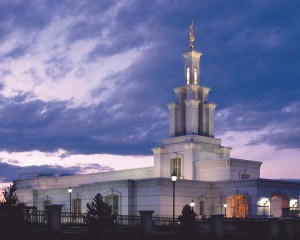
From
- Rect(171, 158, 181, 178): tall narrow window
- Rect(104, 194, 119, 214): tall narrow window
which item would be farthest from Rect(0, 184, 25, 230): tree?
Rect(171, 158, 181, 178): tall narrow window

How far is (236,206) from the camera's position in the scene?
69.1 m

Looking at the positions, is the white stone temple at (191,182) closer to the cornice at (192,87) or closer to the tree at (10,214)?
the cornice at (192,87)

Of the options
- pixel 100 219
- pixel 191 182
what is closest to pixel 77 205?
pixel 191 182

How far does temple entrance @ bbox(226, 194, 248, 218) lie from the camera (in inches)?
2704

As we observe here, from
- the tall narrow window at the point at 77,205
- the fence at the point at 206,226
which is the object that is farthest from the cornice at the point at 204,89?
the fence at the point at 206,226

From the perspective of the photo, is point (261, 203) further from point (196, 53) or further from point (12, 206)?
point (12, 206)

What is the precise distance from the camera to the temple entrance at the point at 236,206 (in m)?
68.7

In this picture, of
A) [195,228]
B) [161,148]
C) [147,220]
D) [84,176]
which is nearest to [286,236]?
[195,228]

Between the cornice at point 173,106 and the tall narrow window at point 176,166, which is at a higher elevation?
the cornice at point 173,106

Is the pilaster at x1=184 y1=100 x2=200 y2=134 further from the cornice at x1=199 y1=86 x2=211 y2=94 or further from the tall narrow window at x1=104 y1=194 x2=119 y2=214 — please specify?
the tall narrow window at x1=104 y1=194 x2=119 y2=214

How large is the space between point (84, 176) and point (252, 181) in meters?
33.2

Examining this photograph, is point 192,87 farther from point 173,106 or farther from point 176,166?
point 176,166

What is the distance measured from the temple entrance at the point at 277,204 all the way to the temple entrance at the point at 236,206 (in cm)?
343

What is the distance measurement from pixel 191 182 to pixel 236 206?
5983mm
